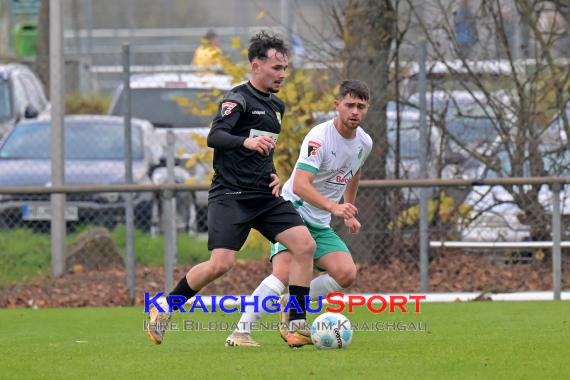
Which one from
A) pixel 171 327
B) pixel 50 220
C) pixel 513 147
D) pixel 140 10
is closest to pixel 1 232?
pixel 50 220

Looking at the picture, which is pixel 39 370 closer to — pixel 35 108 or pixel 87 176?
pixel 87 176

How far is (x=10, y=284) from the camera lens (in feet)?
40.7

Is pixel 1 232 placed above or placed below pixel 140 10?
below

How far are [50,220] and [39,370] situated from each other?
5.99 m

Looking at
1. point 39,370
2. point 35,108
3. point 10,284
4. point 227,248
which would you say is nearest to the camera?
point 39,370

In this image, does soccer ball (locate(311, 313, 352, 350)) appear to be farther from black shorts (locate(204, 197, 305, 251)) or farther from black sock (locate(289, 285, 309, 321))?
black shorts (locate(204, 197, 305, 251))

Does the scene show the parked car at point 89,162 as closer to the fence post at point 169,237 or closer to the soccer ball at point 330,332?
the fence post at point 169,237

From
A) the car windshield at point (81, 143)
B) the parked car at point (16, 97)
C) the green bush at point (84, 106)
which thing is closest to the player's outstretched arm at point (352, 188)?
the car windshield at point (81, 143)

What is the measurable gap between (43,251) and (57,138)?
1.15 m

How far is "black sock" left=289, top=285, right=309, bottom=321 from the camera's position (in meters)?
7.96

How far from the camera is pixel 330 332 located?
7.75 meters

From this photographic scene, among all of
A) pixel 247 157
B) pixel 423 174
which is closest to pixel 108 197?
pixel 423 174

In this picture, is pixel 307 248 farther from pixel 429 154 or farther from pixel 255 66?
pixel 429 154

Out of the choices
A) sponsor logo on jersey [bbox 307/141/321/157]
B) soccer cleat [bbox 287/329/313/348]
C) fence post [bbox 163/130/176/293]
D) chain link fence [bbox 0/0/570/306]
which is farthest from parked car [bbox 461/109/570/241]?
soccer cleat [bbox 287/329/313/348]
